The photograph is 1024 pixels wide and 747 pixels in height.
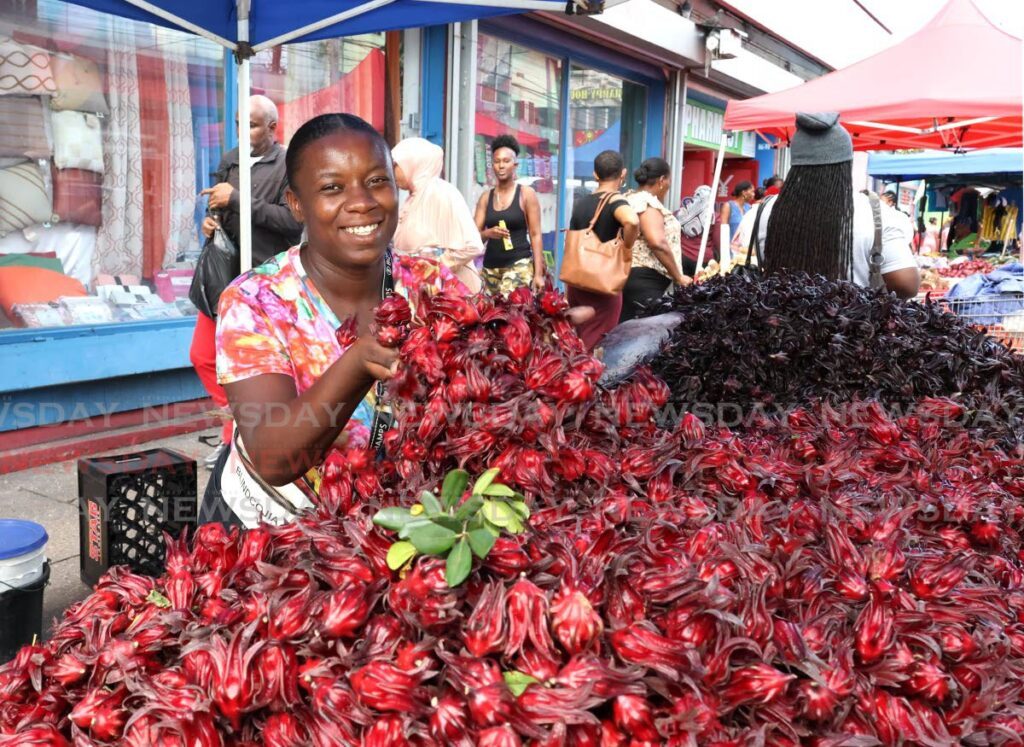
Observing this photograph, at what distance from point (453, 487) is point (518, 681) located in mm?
271

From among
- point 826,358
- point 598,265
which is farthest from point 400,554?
point 598,265

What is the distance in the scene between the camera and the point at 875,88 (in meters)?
6.20

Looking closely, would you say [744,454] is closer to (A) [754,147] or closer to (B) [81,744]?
(B) [81,744]

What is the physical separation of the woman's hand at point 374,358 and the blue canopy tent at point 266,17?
1750 mm

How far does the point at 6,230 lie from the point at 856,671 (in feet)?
17.7

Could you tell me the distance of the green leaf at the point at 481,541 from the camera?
0.92 m

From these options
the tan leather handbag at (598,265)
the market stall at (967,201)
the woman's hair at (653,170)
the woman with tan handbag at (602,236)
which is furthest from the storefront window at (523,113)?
the market stall at (967,201)

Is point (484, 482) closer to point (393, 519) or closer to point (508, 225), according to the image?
point (393, 519)

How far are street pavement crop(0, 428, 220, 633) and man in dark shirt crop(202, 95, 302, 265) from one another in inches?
48.8

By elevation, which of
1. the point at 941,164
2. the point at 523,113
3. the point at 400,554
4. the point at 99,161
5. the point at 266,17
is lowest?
the point at 400,554

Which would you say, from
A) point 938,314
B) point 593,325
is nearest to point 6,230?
point 593,325

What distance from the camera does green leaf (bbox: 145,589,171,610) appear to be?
44.2 inches

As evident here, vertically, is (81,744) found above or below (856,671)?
below

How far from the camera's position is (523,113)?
935cm
